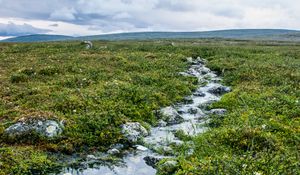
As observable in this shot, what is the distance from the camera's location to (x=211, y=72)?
2823 cm

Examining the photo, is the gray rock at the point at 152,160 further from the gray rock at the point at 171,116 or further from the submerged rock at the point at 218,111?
the submerged rock at the point at 218,111

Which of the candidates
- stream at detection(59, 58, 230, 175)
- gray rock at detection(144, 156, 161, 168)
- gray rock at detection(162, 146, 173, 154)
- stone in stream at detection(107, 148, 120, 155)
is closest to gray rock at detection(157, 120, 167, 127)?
stream at detection(59, 58, 230, 175)

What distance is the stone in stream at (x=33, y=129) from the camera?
11.6m

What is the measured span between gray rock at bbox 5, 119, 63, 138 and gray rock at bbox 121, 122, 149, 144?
2288 mm

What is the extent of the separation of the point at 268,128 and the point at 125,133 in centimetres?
531

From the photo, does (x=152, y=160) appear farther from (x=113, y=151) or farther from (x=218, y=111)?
(x=218, y=111)

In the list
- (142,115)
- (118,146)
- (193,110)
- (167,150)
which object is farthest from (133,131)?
(193,110)

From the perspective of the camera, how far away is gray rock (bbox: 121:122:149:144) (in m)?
12.3

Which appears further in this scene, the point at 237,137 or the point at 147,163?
the point at 237,137

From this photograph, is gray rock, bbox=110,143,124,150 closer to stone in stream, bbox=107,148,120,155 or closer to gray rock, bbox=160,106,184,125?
stone in stream, bbox=107,148,120,155

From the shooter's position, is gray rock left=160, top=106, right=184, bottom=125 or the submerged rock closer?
gray rock left=160, top=106, right=184, bottom=125

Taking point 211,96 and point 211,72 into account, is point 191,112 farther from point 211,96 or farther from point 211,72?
point 211,72

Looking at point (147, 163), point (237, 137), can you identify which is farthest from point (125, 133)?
point (237, 137)

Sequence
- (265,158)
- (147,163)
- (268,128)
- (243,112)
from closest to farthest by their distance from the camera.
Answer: (265,158)
(147,163)
(268,128)
(243,112)
